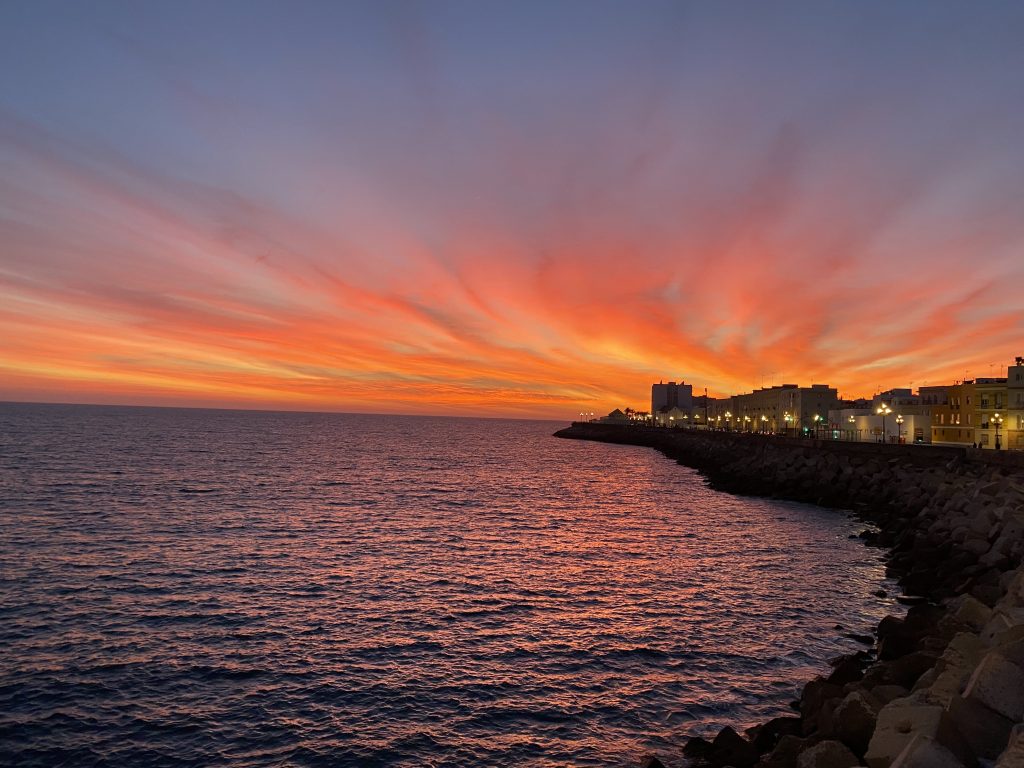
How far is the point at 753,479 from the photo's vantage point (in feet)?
236

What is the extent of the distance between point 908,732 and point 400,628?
1759 centimetres

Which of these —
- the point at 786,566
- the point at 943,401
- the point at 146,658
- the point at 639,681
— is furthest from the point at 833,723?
the point at 943,401

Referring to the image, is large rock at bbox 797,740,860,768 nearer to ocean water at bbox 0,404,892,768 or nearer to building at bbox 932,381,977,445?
ocean water at bbox 0,404,892,768

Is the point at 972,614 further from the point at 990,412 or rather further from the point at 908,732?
the point at 990,412

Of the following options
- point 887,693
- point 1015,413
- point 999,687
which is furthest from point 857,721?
point 1015,413

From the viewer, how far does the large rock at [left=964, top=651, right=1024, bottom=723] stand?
10.5 m

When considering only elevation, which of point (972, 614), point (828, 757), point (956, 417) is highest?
point (956, 417)

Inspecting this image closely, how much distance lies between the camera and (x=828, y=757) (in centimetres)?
1129

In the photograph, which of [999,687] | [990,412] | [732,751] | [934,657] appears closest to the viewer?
[999,687]

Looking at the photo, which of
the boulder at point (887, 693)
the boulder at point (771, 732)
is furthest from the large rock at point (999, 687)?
the boulder at point (771, 732)

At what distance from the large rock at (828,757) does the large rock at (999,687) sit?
2.30 meters

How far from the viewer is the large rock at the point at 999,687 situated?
34.4 feet

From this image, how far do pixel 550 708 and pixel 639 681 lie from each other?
343 cm

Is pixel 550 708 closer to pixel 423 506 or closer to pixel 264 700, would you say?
pixel 264 700
